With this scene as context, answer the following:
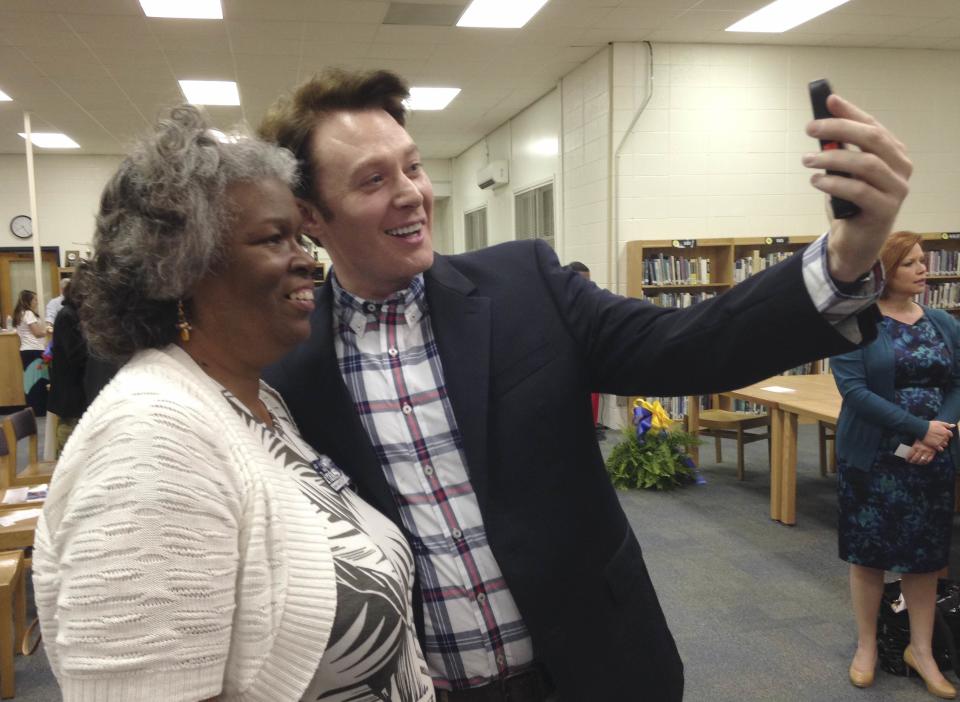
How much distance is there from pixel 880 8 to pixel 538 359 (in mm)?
6607

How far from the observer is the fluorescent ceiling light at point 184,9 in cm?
545

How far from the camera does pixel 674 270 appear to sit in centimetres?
716

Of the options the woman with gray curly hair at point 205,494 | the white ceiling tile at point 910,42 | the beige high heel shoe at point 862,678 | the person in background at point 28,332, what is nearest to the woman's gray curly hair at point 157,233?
the woman with gray curly hair at point 205,494

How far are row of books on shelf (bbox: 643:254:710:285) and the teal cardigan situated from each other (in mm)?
4150

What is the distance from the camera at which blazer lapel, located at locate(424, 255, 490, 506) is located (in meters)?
1.12

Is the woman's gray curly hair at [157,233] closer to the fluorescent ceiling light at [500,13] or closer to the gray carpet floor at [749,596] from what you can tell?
the gray carpet floor at [749,596]

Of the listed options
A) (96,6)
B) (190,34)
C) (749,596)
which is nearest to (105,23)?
(96,6)

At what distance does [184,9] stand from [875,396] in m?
5.40

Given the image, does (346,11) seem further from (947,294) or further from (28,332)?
(947,294)

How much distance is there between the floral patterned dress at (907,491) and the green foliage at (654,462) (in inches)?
90.7

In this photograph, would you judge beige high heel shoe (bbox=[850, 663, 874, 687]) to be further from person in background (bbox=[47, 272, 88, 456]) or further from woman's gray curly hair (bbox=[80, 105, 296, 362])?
person in background (bbox=[47, 272, 88, 456])

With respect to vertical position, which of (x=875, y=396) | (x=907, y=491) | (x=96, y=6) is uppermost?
(x=96, y=6)

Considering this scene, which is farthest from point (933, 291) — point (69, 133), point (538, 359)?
point (69, 133)

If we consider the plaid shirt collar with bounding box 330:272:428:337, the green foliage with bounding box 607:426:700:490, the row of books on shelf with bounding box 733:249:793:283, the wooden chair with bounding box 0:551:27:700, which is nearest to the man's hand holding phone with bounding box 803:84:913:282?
the plaid shirt collar with bounding box 330:272:428:337
